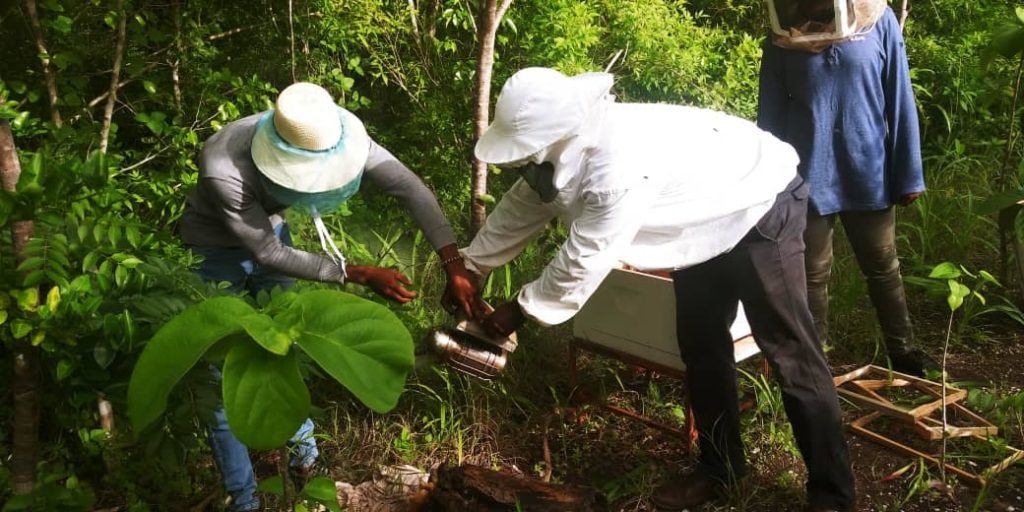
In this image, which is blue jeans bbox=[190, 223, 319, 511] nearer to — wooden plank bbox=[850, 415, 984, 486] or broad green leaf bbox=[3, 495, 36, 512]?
broad green leaf bbox=[3, 495, 36, 512]

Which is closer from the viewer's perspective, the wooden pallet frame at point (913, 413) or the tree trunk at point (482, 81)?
the wooden pallet frame at point (913, 413)

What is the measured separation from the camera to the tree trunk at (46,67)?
11.3ft

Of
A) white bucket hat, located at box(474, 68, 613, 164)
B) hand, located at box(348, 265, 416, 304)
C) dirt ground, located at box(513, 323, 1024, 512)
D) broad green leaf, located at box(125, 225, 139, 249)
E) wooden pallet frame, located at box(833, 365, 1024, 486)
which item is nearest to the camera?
broad green leaf, located at box(125, 225, 139, 249)

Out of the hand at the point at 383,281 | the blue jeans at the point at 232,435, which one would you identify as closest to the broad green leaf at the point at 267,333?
the blue jeans at the point at 232,435

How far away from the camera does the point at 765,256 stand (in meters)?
2.65

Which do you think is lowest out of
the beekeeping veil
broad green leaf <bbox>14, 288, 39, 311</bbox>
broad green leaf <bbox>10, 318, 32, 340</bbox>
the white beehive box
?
the white beehive box

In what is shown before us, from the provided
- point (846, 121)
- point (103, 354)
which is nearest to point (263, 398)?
point (103, 354)

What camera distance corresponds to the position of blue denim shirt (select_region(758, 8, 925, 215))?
3.50 metres

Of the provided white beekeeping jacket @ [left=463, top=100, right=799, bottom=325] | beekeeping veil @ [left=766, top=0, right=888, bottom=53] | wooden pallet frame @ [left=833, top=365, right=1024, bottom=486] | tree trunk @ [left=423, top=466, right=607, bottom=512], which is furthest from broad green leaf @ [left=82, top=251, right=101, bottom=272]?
wooden pallet frame @ [left=833, top=365, right=1024, bottom=486]

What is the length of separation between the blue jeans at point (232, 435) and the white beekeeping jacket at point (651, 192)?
972 millimetres

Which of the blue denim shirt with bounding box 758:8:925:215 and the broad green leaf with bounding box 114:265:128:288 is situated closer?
the broad green leaf with bounding box 114:265:128:288

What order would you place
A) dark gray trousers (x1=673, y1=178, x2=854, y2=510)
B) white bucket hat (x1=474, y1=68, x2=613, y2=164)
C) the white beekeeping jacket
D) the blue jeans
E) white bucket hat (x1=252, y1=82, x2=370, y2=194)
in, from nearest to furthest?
white bucket hat (x1=474, y1=68, x2=613, y2=164) < the white beekeeping jacket < white bucket hat (x1=252, y1=82, x2=370, y2=194) < dark gray trousers (x1=673, y1=178, x2=854, y2=510) < the blue jeans

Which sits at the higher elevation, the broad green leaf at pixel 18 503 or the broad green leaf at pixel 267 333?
the broad green leaf at pixel 267 333

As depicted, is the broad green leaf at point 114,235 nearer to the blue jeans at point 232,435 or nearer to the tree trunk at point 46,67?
the blue jeans at point 232,435
